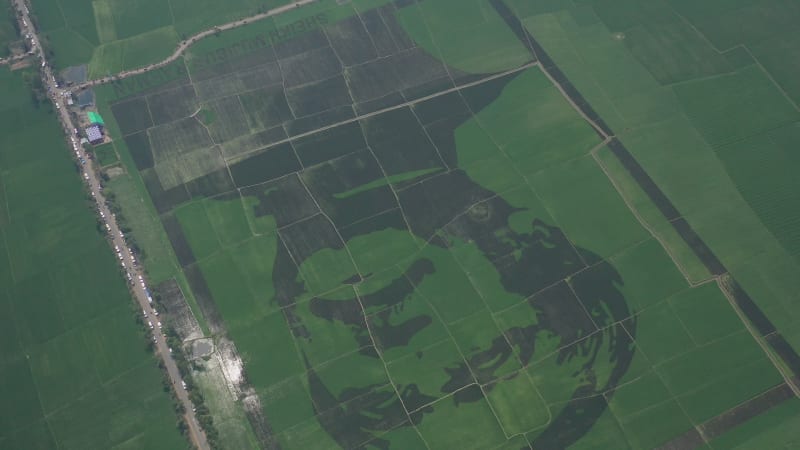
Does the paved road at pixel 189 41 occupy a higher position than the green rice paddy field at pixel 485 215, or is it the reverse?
the paved road at pixel 189 41

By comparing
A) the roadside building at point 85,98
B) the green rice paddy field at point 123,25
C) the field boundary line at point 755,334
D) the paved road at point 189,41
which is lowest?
the field boundary line at point 755,334

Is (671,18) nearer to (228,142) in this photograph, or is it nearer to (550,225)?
(550,225)

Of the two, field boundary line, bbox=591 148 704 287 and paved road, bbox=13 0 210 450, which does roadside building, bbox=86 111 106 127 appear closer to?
paved road, bbox=13 0 210 450

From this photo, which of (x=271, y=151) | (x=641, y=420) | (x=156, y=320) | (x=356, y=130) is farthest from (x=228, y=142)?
(x=641, y=420)

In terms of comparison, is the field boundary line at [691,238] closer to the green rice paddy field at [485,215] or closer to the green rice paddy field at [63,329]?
the green rice paddy field at [485,215]

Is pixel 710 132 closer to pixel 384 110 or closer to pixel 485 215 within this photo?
pixel 485 215

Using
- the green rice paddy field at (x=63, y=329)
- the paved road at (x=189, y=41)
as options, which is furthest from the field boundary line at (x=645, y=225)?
the green rice paddy field at (x=63, y=329)

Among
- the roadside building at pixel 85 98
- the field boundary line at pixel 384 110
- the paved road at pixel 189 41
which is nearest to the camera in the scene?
the field boundary line at pixel 384 110
